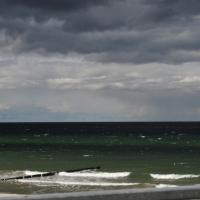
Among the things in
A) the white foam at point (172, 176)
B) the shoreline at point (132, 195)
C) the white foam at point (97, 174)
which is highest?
the shoreline at point (132, 195)

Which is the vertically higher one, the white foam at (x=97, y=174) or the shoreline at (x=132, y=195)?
the shoreline at (x=132, y=195)

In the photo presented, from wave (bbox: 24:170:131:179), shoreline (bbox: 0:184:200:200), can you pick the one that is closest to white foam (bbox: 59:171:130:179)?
wave (bbox: 24:170:131:179)

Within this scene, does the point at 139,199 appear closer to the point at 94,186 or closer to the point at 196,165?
the point at 94,186

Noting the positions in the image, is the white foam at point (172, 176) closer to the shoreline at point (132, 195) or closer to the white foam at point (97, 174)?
the white foam at point (97, 174)

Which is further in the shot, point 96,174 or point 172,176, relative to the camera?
point 96,174

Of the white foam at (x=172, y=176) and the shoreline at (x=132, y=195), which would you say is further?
the white foam at (x=172, y=176)

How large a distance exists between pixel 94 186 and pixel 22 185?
4.70m

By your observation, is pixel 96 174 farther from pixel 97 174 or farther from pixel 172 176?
pixel 172 176

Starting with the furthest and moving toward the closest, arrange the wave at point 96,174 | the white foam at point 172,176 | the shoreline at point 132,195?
the wave at point 96,174 < the white foam at point 172,176 < the shoreline at point 132,195

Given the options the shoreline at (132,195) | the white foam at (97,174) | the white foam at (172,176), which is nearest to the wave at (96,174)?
the white foam at (97,174)

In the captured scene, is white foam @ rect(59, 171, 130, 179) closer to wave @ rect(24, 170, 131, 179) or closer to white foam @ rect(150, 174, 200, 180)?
wave @ rect(24, 170, 131, 179)

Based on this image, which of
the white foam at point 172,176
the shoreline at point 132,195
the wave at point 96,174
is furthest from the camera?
the wave at point 96,174

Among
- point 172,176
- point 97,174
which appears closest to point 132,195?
point 172,176

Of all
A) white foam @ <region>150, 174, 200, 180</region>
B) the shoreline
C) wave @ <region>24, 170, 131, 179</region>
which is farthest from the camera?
wave @ <region>24, 170, 131, 179</region>
